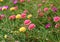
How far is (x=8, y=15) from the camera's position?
2.84 m

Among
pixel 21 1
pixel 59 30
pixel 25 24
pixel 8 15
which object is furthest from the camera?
pixel 21 1

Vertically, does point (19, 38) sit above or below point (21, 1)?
below

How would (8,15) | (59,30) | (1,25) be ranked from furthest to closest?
(8,15)
(1,25)
(59,30)

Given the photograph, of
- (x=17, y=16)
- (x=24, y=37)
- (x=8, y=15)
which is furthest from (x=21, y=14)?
(x=24, y=37)

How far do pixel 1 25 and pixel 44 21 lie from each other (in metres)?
0.51

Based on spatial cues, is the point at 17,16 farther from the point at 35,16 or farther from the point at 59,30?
the point at 59,30

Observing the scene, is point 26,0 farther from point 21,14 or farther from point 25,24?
point 25,24

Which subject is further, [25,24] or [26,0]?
[26,0]

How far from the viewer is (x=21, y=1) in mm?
3059

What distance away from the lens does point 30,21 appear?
2.49m

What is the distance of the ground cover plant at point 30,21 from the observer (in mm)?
2355

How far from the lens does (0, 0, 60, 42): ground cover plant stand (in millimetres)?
2355

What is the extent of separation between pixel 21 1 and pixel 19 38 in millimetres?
804

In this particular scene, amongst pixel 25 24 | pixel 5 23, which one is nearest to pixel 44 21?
pixel 25 24
